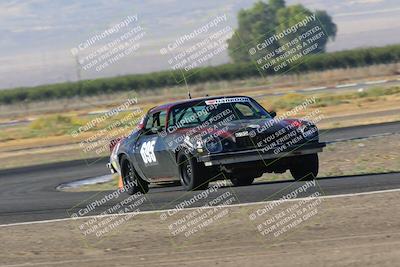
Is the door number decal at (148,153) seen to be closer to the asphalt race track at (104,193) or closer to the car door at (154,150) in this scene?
the car door at (154,150)

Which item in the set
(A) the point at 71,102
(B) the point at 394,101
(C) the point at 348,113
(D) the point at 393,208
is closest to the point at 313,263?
(D) the point at 393,208

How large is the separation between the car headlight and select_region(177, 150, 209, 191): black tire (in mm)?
278

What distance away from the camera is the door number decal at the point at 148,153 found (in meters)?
14.3

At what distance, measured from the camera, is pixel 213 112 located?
13867 mm

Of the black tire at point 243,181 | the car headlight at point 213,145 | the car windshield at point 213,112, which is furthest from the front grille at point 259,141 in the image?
the black tire at point 243,181

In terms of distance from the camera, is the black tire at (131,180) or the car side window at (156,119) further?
the black tire at (131,180)

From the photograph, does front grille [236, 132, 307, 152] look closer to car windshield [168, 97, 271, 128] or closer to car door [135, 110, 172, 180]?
car windshield [168, 97, 271, 128]

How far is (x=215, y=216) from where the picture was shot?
10.9 m

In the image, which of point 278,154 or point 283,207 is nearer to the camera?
point 283,207

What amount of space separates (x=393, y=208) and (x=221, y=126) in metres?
3.62

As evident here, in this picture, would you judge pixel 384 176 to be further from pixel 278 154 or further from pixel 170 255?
pixel 170 255

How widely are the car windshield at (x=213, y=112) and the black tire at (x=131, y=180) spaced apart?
1391mm

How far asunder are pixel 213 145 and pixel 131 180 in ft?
8.92

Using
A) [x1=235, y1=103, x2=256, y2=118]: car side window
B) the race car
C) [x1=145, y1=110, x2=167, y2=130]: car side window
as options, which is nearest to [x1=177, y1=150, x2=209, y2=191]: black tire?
the race car
